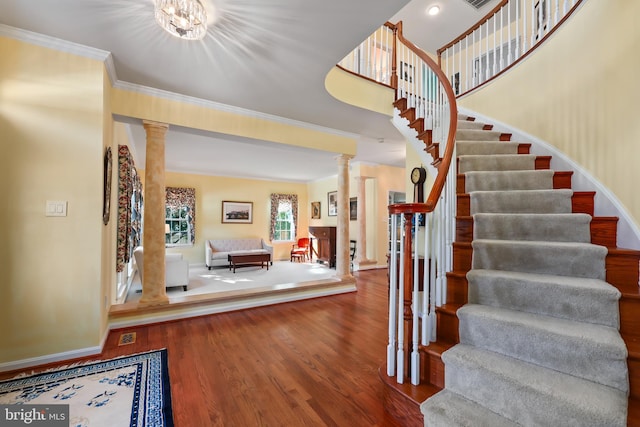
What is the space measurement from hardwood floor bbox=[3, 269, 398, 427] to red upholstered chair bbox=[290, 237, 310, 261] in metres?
4.44

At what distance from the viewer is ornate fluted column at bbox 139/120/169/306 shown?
2.98 metres

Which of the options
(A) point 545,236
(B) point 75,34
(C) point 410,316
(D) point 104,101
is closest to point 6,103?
(D) point 104,101

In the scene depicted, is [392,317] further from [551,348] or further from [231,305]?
[231,305]

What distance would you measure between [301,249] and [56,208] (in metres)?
6.42

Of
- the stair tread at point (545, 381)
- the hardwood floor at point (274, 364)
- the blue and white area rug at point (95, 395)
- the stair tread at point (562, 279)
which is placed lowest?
the hardwood floor at point (274, 364)

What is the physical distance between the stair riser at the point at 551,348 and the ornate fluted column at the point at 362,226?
5001 mm

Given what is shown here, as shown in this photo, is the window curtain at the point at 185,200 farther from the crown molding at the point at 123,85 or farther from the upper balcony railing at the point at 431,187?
the upper balcony railing at the point at 431,187

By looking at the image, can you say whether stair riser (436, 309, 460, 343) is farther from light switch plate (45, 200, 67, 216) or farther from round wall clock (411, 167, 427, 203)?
light switch plate (45, 200, 67, 216)

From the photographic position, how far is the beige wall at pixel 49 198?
2.04m

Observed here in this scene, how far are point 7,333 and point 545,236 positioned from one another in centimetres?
404

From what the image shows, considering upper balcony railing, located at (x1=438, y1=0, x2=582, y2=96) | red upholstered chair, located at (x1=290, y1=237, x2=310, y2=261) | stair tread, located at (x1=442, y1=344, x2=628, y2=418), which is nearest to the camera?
stair tread, located at (x1=442, y1=344, x2=628, y2=418)

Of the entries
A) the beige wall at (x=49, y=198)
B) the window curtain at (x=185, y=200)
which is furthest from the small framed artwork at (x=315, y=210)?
the beige wall at (x=49, y=198)

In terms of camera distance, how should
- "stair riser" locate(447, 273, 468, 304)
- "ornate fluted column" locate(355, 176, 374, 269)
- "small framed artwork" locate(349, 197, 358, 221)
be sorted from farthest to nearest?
"small framed artwork" locate(349, 197, 358, 221) → "ornate fluted column" locate(355, 176, 374, 269) → "stair riser" locate(447, 273, 468, 304)

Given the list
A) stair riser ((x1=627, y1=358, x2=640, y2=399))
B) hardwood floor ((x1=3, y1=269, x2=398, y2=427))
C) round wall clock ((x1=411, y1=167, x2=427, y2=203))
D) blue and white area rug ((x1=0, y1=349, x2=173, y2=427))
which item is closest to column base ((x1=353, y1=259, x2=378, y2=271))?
hardwood floor ((x1=3, y1=269, x2=398, y2=427))
